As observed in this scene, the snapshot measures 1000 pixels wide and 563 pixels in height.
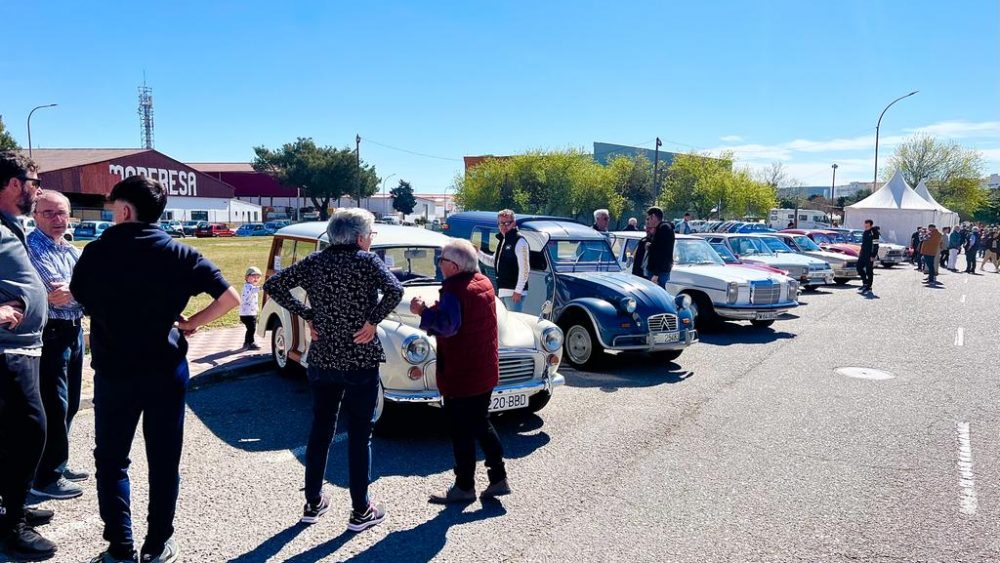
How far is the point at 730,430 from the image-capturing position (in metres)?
5.91

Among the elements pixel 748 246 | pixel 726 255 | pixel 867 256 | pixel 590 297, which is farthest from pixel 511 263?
pixel 867 256

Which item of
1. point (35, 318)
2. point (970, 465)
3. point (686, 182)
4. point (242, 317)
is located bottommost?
point (970, 465)

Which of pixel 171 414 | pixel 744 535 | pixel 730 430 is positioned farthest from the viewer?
pixel 730 430

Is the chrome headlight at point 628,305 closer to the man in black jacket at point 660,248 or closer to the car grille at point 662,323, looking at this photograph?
the car grille at point 662,323

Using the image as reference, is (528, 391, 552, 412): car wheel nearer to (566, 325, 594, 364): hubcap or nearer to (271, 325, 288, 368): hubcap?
(566, 325, 594, 364): hubcap

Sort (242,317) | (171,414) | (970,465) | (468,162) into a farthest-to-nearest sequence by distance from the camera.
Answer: (468,162)
(242,317)
(970,465)
(171,414)

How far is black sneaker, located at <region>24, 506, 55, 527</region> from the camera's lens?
3.73m

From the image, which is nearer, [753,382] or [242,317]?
[753,382]

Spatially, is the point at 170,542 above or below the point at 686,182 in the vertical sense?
below

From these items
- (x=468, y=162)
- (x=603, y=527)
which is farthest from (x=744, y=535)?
(x=468, y=162)

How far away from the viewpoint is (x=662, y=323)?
8.12 meters

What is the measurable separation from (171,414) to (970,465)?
5.60 m

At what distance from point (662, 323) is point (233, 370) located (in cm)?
503

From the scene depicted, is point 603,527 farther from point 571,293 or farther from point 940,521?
point 571,293
